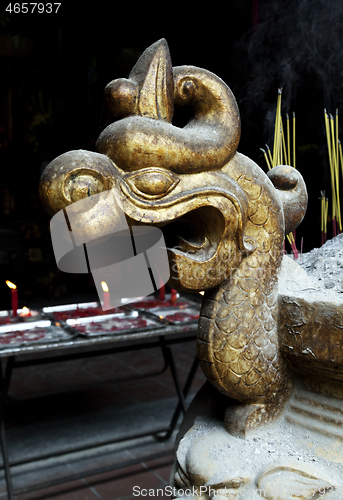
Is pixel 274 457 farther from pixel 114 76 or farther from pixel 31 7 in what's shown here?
pixel 31 7

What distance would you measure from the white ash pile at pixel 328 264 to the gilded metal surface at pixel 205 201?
0.14m

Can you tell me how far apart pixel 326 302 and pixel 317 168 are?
1150mm

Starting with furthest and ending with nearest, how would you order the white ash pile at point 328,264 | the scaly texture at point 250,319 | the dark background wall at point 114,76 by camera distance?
the dark background wall at point 114,76, the white ash pile at point 328,264, the scaly texture at point 250,319

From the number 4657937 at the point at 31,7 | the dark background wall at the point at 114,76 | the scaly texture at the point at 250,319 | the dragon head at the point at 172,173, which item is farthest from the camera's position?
the number 4657937 at the point at 31,7

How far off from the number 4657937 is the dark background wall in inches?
2.4

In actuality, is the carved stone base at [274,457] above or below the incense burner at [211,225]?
below

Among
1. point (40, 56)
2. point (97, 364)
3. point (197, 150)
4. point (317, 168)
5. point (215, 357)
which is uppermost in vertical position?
point (40, 56)

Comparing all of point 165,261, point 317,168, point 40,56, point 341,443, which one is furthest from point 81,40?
point 341,443

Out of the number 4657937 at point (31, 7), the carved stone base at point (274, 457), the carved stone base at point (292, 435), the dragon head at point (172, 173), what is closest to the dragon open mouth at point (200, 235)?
the dragon head at point (172, 173)

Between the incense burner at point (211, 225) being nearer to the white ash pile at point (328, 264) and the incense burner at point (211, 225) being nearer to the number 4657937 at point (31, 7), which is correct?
the white ash pile at point (328, 264)

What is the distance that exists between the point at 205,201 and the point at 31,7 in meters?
3.45

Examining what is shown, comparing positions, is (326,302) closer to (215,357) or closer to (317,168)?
(215,357)

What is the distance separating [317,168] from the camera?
181 centimetres

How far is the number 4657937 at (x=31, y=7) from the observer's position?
132 inches
